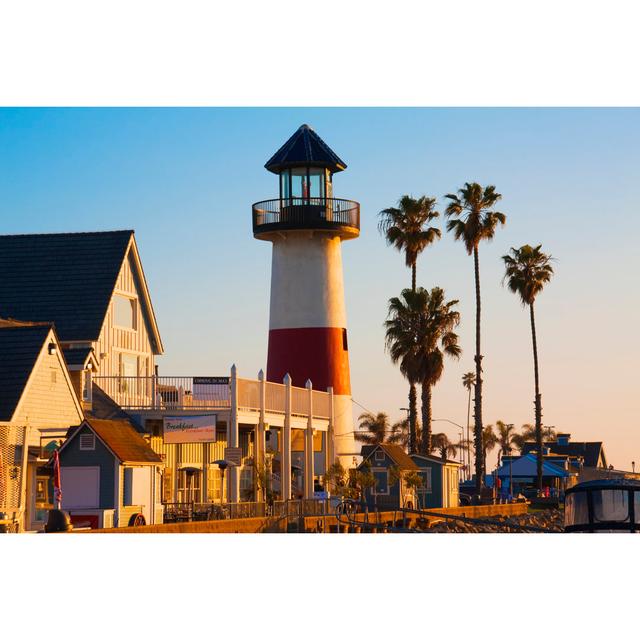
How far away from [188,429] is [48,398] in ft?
25.5

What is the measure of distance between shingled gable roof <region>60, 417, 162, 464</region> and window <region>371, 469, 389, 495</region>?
24.4 m

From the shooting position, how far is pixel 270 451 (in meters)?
55.2

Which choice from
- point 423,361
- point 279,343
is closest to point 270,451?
point 279,343

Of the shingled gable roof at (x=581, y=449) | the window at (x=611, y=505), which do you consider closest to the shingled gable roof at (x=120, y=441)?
the window at (x=611, y=505)

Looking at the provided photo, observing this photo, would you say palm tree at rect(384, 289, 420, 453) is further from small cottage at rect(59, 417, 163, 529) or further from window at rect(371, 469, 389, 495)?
small cottage at rect(59, 417, 163, 529)

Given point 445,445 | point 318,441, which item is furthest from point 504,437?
point 318,441

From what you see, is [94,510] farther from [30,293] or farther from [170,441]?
[30,293]

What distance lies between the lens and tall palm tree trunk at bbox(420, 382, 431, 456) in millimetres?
75312

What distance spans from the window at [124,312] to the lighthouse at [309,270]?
7.89m

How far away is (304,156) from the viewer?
6012 centimetres

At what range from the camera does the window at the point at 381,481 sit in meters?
63.1

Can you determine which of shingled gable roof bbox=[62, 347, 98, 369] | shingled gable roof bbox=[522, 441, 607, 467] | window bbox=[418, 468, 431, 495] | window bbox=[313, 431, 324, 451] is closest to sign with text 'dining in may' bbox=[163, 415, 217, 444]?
shingled gable roof bbox=[62, 347, 98, 369]

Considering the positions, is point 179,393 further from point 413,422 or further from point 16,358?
point 413,422

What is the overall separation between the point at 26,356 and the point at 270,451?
17517 millimetres
